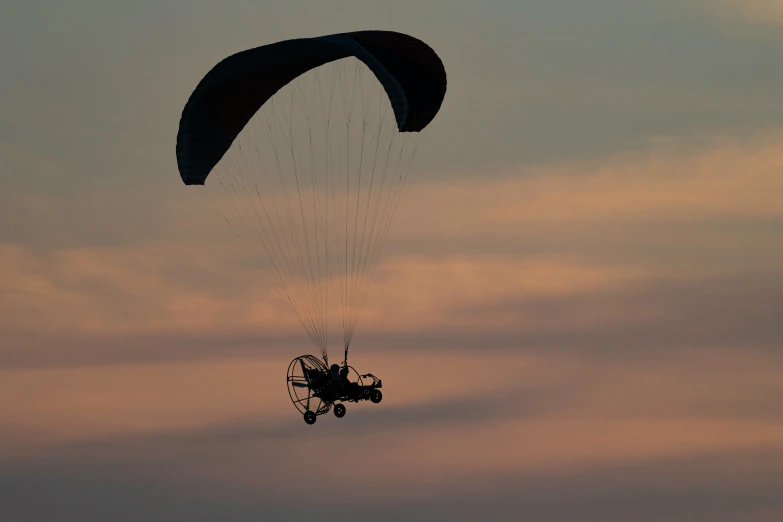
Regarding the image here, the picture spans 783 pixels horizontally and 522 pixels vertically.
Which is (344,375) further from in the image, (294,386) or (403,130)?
(403,130)

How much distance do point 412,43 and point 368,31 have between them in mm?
1640

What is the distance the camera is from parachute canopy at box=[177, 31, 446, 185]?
225 feet

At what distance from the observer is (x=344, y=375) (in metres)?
69.0

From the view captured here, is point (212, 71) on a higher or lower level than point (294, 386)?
higher

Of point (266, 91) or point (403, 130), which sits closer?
point (403, 130)

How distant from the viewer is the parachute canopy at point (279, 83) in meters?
68.5

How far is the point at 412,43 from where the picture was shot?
69.5 m

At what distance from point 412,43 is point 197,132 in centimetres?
885

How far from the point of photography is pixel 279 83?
7288 cm

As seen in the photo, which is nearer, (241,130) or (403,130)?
(403,130)

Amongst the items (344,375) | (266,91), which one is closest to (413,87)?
(266,91)

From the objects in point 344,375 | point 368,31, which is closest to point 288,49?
point 368,31

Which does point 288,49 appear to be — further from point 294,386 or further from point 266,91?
point 294,386

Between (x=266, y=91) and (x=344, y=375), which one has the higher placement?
(x=266, y=91)
